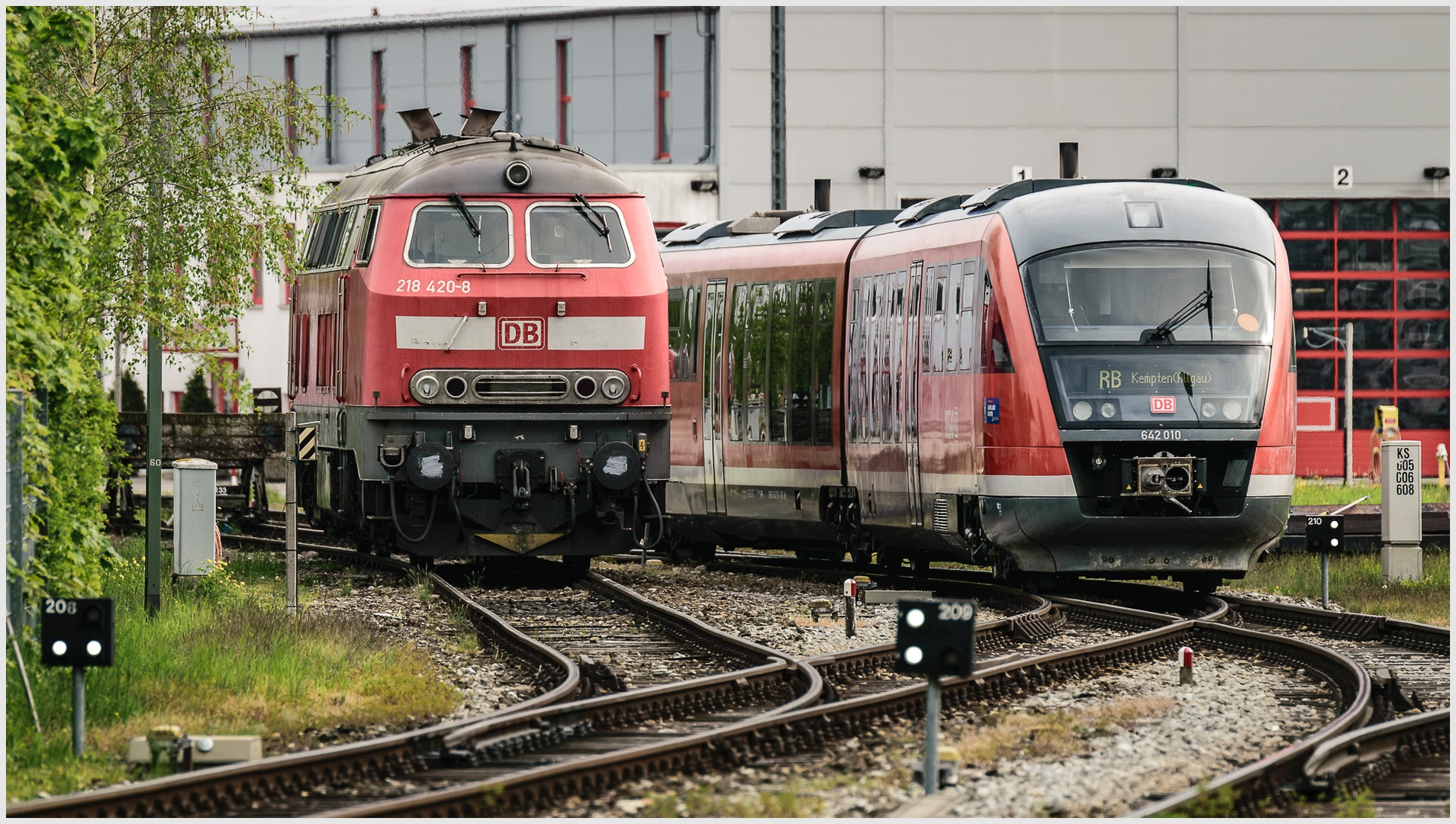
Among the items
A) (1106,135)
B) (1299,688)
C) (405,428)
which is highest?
(1106,135)

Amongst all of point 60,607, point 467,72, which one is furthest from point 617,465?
point 467,72

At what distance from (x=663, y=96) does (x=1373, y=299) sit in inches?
532

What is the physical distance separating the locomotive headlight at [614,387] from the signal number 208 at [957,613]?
8510 millimetres

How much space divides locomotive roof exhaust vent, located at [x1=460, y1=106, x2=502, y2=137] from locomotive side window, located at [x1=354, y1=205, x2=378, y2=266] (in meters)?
1.75

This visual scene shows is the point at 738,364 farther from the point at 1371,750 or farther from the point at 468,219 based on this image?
the point at 1371,750

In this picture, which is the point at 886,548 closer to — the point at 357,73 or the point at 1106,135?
the point at 1106,135

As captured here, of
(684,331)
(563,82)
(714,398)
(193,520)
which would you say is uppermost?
(563,82)

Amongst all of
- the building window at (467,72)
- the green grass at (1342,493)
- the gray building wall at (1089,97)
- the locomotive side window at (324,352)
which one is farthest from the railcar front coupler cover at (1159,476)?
the building window at (467,72)

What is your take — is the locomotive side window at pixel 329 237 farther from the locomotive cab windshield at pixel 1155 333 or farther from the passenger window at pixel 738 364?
the locomotive cab windshield at pixel 1155 333

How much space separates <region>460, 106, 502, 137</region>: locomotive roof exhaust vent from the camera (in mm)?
19125

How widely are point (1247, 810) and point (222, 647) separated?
21.8 feet

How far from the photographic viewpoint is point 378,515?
17.1 metres

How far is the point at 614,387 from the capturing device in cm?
1723

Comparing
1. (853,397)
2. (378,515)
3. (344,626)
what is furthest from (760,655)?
(853,397)
